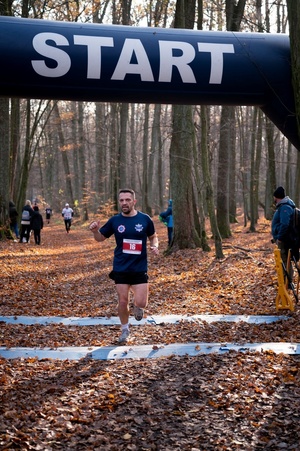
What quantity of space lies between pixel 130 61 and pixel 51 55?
0.91 metres

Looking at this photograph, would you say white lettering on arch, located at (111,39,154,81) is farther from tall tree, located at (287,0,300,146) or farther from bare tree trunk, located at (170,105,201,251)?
bare tree trunk, located at (170,105,201,251)

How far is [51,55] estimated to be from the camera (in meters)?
6.24

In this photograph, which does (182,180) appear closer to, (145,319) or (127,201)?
(145,319)

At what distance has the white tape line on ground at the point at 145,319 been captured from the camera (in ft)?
28.8

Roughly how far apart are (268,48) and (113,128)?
1236 inches

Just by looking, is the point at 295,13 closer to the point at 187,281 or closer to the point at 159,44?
the point at 159,44

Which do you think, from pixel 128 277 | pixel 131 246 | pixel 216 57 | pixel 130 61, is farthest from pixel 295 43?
pixel 128 277

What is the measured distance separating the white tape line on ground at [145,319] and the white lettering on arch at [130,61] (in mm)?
3969

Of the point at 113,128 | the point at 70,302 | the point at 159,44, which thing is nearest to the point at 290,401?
the point at 159,44

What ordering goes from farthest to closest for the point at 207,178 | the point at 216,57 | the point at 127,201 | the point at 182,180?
the point at 182,180
the point at 207,178
the point at 127,201
the point at 216,57

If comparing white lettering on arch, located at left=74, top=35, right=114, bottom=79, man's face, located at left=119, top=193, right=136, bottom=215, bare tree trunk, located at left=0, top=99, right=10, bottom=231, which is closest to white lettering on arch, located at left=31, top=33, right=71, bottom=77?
white lettering on arch, located at left=74, top=35, right=114, bottom=79

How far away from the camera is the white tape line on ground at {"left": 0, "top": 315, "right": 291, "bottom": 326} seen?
28.8 feet

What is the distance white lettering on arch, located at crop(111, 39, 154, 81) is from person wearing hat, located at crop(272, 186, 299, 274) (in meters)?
4.18

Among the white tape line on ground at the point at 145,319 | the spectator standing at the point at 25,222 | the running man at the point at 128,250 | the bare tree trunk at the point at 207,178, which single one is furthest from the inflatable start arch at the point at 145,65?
the spectator standing at the point at 25,222
